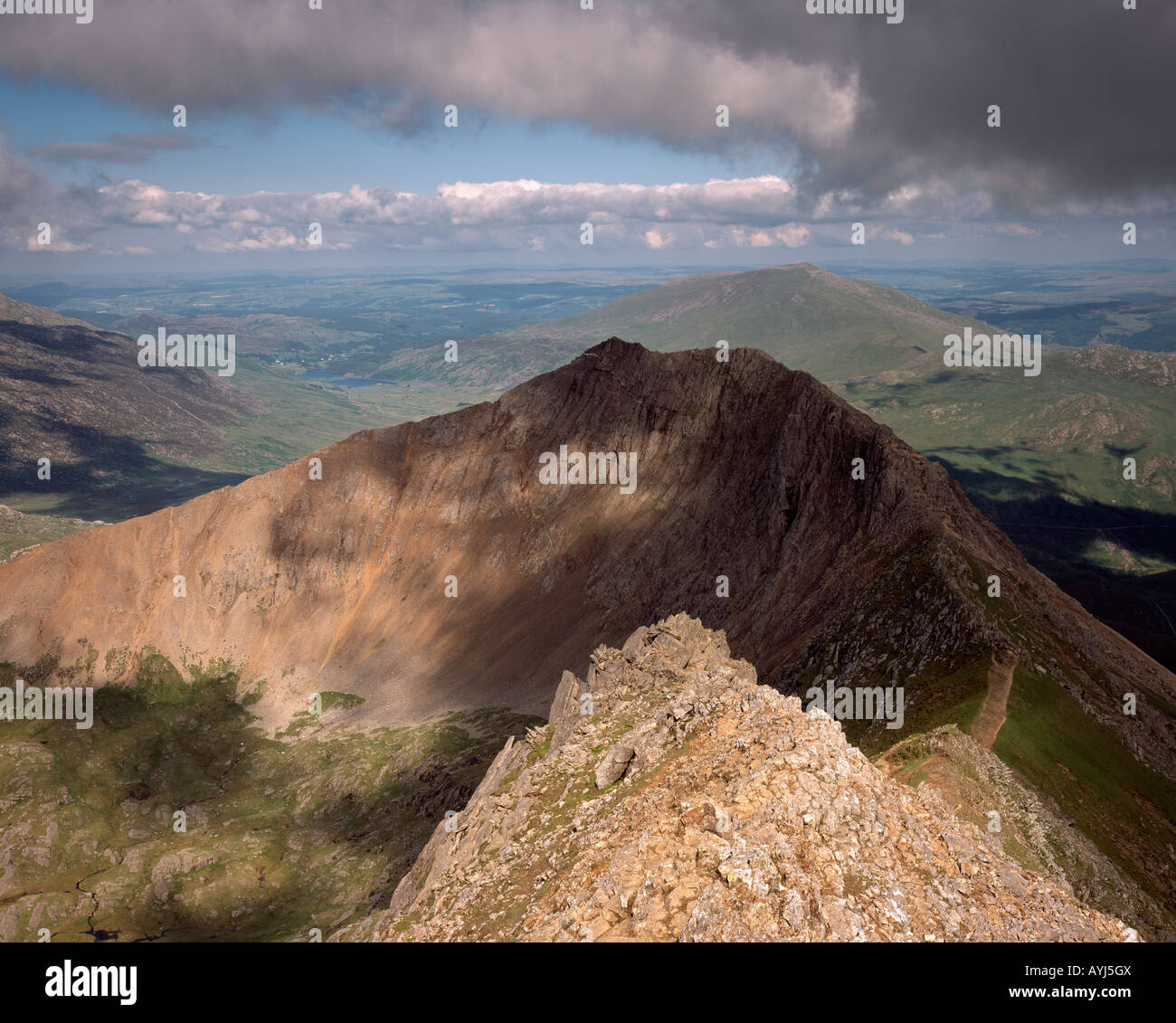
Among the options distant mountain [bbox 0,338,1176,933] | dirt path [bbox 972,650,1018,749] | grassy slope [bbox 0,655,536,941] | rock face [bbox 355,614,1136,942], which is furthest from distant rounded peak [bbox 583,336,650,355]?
rock face [bbox 355,614,1136,942]

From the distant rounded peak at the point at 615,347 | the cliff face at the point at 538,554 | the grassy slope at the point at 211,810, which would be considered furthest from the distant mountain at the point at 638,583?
the grassy slope at the point at 211,810

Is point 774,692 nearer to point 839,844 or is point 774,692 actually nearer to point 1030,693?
point 839,844

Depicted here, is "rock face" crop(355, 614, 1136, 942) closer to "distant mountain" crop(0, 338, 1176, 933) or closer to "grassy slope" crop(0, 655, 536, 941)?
"distant mountain" crop(0, 338, 1176, 933)

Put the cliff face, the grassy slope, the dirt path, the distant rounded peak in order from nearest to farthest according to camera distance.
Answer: the dirt path
the cliff face
the grassy slope
the distant rounded peak

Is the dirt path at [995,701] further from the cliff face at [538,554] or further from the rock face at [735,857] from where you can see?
the rock face at [735,857]

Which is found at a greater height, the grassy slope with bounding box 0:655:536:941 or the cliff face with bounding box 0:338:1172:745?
the cliff face with bounding box 0:338:1172:745

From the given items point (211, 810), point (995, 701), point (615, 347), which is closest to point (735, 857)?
point (995, 701)

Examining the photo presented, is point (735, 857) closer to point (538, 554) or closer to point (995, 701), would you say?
point (995, 701)
